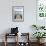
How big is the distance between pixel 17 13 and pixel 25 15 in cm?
36

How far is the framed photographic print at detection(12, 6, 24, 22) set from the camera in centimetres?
684

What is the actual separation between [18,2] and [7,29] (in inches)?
50.8

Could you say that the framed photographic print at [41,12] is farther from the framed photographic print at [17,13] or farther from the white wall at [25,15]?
the framed photographic print at [17,13]

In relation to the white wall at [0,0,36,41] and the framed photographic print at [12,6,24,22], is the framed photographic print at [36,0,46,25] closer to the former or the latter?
the white wall at [0,0,36,41]

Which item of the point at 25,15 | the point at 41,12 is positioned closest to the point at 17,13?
the point at 25,15

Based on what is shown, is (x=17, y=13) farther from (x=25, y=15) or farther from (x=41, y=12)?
(x=41, y=12)

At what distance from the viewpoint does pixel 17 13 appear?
686 centimetres

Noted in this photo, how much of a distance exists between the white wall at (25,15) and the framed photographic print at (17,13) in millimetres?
132

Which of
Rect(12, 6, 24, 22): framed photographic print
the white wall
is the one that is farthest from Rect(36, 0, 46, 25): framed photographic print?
Rect(12, 6, 24, 22): framed photographic print

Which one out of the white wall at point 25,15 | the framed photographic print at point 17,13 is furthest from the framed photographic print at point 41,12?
the framed photographic print at point 17,13

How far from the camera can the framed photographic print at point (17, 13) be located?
22.5 ft

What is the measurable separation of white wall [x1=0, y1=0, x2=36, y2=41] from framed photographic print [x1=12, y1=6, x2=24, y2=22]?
0.43 feet

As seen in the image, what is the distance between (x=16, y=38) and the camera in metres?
6.94

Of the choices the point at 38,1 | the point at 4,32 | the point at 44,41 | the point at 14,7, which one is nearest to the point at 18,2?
the point at 14,7
